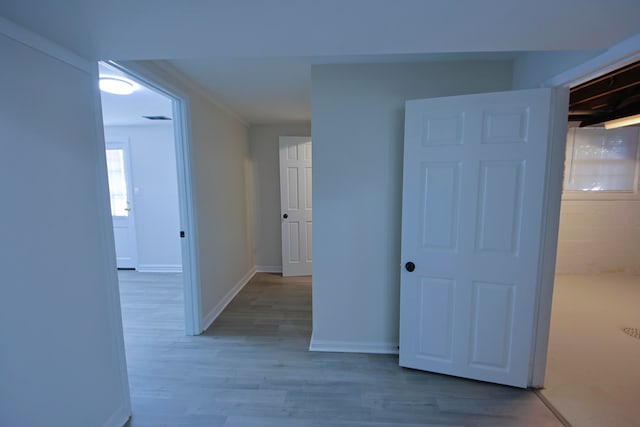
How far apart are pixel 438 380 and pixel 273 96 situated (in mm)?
2975

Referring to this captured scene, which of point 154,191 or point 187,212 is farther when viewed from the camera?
point 154,191

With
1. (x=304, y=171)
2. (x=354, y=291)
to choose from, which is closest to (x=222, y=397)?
(x=354, y=291)

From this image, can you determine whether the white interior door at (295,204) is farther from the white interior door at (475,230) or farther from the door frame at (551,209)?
the door frame at (551,209)

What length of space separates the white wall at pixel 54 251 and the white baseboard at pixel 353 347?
1.43m

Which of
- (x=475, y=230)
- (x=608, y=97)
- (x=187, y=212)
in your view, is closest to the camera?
(x=475, y=230)

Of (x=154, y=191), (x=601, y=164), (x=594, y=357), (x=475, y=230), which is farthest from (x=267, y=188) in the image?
(x=601, y=164)

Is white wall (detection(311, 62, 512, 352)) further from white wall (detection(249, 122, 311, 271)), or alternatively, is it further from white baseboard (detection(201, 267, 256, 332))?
white wall (detection(249, 122, 311, 271))

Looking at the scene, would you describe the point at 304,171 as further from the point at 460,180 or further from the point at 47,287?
the point at 47,287

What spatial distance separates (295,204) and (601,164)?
15.5 feet

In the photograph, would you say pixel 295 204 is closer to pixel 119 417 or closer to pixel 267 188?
pixel 267 188

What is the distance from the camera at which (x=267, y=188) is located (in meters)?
4.60

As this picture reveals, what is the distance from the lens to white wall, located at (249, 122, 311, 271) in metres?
4.50

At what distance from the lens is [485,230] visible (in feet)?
6.26

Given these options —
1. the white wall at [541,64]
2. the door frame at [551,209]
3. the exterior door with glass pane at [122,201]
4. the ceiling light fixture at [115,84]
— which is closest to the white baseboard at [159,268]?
the exterior door with glass pane at [122,201]
